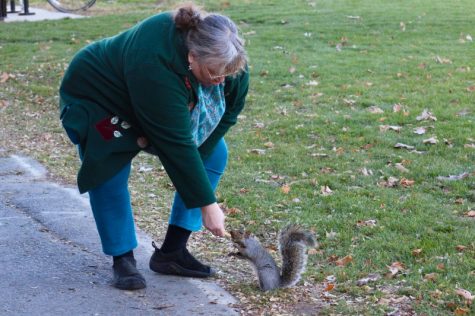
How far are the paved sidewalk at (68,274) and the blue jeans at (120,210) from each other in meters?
0.25

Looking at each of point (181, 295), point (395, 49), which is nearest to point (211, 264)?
point (181, 295)

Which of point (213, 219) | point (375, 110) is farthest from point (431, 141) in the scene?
point (213, 219)

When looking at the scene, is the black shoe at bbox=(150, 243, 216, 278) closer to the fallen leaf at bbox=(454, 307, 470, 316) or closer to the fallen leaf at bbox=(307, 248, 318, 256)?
the fallen leaf at bbox=(307, 248, 318, 256)

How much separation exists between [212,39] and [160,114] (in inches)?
14.6

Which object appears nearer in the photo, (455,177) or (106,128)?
(106,128)

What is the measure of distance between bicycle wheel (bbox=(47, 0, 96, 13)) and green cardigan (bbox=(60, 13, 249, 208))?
1248 centimetres

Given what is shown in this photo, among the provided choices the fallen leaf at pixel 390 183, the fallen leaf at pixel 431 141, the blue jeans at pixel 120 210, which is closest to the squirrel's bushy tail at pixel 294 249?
the blue jeans at pixel 120 210

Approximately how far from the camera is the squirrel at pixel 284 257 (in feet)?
12.6

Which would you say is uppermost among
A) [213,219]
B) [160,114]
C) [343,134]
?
[160,114]

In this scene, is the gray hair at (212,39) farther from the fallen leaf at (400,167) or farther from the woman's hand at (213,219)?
the fallen leaf at (400,167)

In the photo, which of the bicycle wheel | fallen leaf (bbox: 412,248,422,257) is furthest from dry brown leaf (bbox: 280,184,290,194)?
the bicycle wheel

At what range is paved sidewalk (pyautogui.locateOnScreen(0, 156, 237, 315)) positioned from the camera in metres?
3.71

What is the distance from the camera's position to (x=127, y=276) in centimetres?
389

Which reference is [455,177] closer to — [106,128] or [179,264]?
[179,264]
